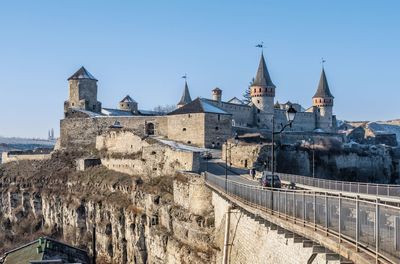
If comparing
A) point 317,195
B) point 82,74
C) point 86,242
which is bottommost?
point 86,242

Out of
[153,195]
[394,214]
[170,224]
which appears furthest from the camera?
[153,195]

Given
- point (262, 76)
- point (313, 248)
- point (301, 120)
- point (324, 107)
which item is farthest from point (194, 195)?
point (324, 107)

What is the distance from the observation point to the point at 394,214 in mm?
9773

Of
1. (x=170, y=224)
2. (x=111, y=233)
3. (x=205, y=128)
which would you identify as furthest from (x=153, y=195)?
(x=205, y=128)

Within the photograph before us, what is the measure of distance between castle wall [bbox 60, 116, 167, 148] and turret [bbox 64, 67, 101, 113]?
4.32 meters

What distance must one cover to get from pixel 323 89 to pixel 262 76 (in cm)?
1446

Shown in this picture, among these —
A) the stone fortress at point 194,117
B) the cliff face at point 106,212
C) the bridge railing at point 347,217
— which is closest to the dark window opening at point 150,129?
the stone fortress at point 194,117

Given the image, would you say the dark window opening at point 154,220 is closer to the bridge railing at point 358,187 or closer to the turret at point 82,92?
the bridge railing at point 358,187

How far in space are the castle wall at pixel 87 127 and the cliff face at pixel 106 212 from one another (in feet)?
7.26

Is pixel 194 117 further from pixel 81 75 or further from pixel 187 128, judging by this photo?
pixel 81 75

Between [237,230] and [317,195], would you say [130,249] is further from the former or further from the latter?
[317,195]

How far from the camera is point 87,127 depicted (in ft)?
226

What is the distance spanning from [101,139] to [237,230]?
130ft

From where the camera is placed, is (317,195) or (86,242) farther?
(86,242)
